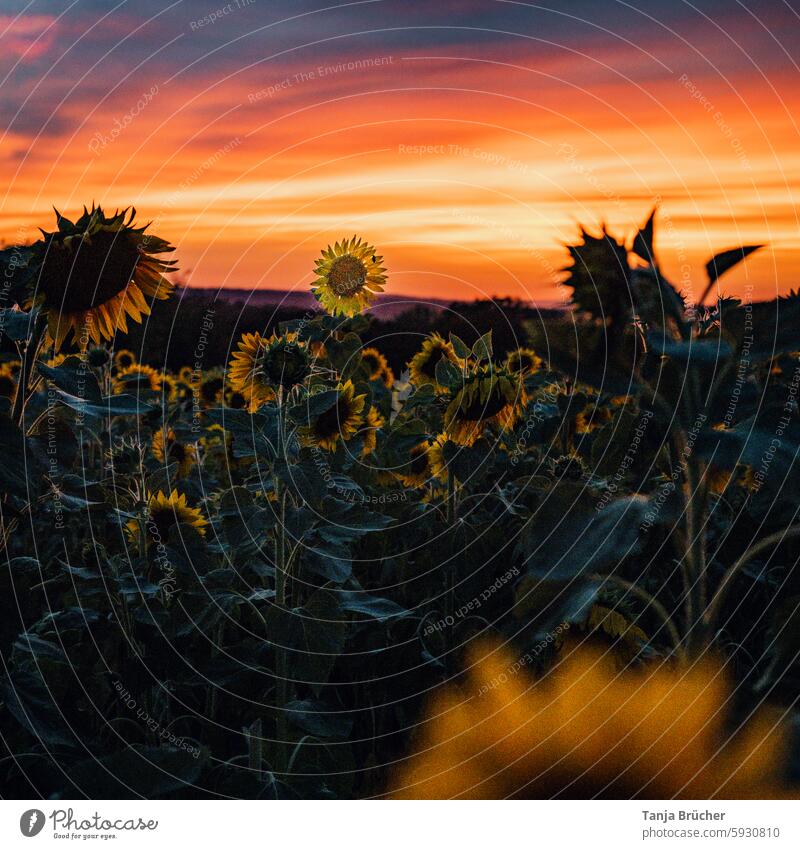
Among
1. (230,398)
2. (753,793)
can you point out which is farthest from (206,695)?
(230,398)

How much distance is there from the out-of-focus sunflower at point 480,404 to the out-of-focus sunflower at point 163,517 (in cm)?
51

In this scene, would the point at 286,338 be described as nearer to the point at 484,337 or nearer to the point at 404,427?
the point at 484,337

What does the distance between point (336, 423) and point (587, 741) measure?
852 mm

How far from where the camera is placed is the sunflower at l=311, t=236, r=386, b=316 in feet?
7.66

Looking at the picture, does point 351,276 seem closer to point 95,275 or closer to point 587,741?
point 95,275

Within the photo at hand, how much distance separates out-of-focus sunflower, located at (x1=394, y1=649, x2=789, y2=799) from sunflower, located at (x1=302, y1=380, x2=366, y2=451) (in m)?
0.63

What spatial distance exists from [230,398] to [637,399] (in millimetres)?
1863

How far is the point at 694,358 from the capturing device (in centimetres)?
97

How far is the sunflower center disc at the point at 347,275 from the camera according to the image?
2340 millimetres

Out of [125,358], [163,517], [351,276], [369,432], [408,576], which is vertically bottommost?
[408,576]

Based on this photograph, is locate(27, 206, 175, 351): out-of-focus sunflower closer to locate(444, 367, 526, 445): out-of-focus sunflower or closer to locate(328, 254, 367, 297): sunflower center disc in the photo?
locate(444, 367, 526, 445): out-of-focus sunflower

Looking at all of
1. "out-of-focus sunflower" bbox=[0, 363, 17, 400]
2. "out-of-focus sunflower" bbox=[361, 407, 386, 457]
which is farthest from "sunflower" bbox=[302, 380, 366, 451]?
"out-of-focus sunflower" bbox=[0, 363, 17, 400]

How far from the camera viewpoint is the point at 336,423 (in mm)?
1639

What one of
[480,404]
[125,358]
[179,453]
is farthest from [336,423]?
[125,358]
